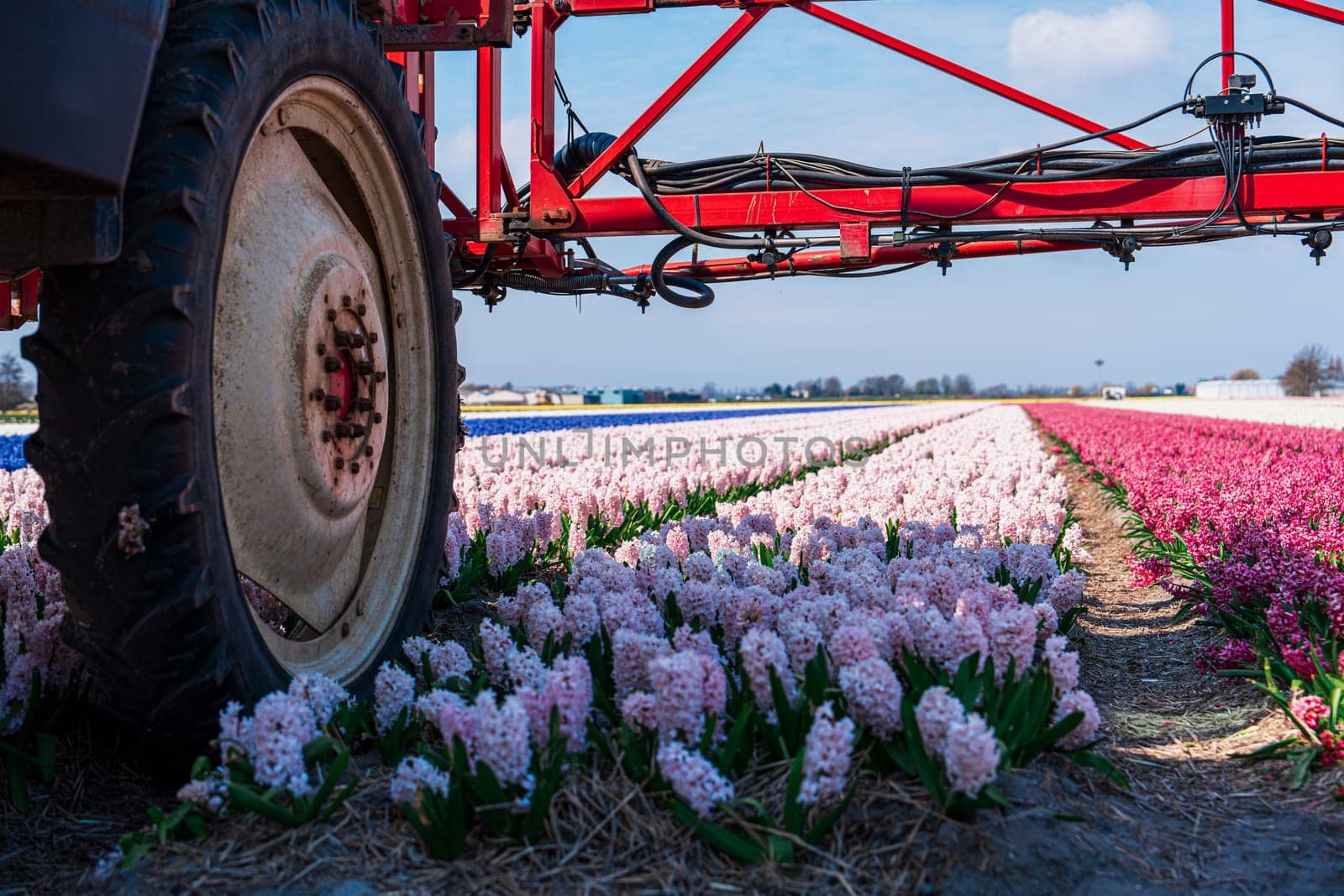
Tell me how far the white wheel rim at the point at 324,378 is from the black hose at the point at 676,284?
1894 millimetres

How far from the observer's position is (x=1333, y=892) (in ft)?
6.86

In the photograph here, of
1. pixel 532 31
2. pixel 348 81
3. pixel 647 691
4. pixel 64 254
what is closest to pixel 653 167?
pixel 532 31

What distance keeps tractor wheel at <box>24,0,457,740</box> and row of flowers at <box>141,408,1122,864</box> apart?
0.70 feet

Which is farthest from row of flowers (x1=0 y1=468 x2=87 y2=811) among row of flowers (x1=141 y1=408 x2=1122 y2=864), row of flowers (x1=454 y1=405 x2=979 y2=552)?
row of flowers (x1=454 y1=405 x2=979 y2=552)

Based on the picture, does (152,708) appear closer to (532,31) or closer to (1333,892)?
(1333,892)

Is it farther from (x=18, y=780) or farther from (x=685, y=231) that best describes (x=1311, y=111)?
(x=18, y=780)

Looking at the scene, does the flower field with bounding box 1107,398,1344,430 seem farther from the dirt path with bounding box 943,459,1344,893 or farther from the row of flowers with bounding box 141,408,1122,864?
the row of flowers with bounding box 141,408,1122,864

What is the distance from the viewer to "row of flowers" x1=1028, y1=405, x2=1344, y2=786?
3.11 m

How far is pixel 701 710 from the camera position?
93.3 inches

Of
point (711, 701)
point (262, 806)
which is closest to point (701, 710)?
point (711, 701)

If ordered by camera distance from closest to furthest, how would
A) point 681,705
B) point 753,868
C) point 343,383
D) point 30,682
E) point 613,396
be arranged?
point 753,868, point 681,705, point 30,682, point 343,383, point 613,396

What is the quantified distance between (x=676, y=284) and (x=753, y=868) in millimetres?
3955

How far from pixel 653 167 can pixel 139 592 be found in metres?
3.65

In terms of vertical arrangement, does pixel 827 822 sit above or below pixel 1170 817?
above
